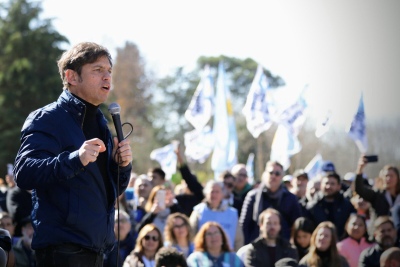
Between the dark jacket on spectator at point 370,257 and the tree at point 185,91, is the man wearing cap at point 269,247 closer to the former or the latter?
the dark jacket on spectator at point 370,257

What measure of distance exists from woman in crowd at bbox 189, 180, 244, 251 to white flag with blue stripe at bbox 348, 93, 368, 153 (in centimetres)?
299

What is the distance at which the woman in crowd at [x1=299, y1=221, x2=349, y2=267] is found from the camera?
985 centimetres

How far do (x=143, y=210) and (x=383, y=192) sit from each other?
329 centimetres

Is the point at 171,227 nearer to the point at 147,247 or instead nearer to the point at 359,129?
the point at 147,247

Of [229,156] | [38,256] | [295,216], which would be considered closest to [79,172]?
[38,256]

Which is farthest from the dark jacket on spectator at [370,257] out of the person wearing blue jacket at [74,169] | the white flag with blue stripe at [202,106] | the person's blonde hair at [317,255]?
the white flag with blue stripe at [202,106]

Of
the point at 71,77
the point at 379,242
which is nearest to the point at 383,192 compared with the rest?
the point at 379,242

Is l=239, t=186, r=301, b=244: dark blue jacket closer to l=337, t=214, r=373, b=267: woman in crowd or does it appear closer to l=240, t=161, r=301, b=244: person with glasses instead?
l=240, t=161, r=301, b=244: person with glasses

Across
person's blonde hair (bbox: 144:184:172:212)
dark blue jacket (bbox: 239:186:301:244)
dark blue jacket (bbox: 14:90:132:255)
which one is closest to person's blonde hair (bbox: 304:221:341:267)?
dark blue jacket (bbox: 239:186:301:244)

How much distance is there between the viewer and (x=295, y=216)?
10.9 metres

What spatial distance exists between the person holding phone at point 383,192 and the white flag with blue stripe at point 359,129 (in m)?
1.37

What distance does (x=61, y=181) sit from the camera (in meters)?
4.34

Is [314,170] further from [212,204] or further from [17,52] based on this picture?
[17,52]

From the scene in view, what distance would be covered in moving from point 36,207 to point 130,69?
63848 millimetres
